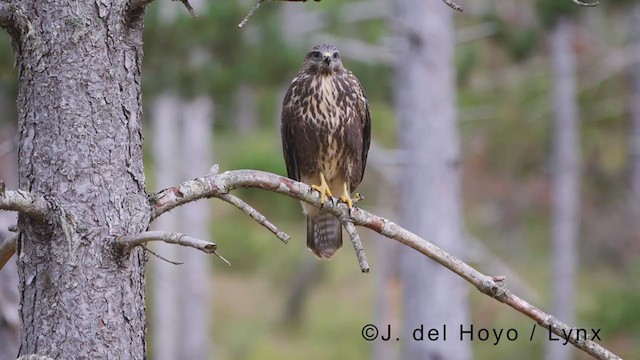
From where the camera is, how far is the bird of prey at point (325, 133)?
4.76m

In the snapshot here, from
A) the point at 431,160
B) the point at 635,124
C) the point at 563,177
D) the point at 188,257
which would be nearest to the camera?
the point at 431,160

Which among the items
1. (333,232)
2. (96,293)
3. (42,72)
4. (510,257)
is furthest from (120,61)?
(510,257)

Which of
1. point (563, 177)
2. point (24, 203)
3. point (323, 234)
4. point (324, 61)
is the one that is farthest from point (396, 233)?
point (563, 177)

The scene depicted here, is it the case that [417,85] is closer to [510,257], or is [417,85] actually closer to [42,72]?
[42,72]

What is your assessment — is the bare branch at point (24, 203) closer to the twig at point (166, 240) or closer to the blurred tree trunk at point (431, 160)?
the twig at point (166, 240)

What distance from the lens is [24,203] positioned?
8.04 feet

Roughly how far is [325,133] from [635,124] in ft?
43.5

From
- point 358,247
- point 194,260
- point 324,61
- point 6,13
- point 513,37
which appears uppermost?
point 513,37

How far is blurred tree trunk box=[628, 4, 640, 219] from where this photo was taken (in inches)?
625

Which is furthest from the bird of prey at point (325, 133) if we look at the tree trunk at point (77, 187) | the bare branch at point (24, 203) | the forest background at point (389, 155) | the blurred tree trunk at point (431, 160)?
the forest background at point (389, 155)

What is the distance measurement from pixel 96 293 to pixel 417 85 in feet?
17.9

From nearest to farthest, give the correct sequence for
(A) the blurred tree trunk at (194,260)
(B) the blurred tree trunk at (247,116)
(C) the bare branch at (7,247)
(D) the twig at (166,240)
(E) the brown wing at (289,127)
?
(D) the twig at (166,240) → (C) the bare branch at (7,247) → (E) the brown wing at (289,127) → (A) the blurred tree trunk at (194,260) → (B) the blurred tree trunk at (247,116)

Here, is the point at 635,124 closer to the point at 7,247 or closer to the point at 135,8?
the point at 135,8

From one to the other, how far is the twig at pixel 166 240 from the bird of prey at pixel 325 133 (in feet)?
6.97
